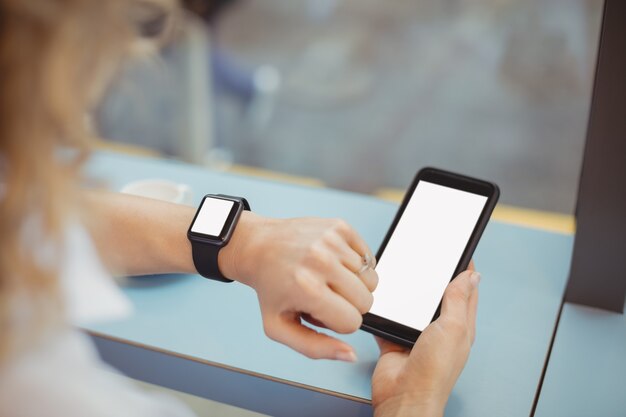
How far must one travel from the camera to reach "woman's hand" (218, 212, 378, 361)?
64 centimetres

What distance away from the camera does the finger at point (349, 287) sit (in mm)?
647

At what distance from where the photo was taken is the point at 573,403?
0.71 metres

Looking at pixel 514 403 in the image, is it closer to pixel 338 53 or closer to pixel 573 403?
pixel 573 403

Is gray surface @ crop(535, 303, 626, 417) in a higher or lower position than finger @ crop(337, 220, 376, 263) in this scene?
lower

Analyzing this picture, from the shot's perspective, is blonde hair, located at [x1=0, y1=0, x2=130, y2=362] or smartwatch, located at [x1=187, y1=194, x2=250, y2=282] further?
smartwatch, located at [x1=187, y1=194, x2=250, y2=282]

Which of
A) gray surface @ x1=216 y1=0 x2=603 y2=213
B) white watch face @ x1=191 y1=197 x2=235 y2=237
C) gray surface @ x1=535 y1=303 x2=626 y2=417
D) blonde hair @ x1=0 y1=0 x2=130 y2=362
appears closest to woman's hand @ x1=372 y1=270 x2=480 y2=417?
gray surface @ x1=535 y1=303 x2=626 y2=417

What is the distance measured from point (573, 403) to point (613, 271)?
18cm

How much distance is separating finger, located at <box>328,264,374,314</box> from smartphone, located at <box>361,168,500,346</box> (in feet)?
0.28

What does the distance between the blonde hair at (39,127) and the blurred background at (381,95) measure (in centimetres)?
156

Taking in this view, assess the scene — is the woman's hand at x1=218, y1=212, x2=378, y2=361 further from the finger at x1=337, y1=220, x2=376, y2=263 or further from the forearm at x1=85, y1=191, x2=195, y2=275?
the forearm at x1=85, y1=191, x2=195, y2=275

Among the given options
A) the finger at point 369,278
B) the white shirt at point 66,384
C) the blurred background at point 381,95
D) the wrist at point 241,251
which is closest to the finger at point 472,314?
the finger at point 369,278

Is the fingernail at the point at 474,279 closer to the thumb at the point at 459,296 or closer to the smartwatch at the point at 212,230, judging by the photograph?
the thumb at the point at 459,296

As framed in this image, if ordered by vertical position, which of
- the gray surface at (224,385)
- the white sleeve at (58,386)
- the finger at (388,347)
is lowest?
the gray surface at (224,385)

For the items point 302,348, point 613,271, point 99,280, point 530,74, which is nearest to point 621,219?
point 613,271
